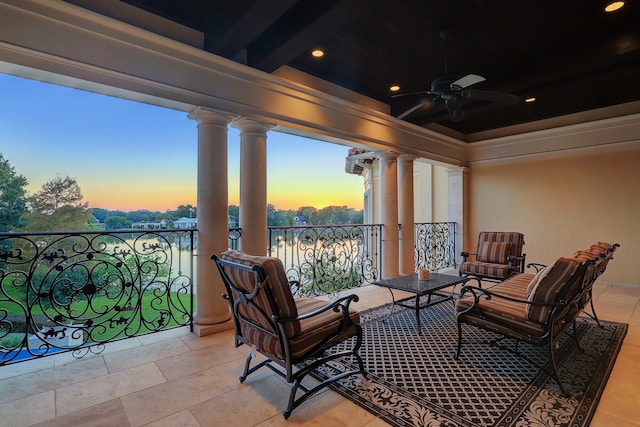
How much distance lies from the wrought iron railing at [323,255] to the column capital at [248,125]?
4.61 ft

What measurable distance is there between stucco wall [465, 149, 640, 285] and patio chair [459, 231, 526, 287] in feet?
5.49

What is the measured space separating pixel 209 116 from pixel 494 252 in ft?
17.1

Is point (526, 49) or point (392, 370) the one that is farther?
point (526, 49)

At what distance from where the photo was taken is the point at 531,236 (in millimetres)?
6676

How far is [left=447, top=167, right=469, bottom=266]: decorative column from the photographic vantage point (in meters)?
7.55

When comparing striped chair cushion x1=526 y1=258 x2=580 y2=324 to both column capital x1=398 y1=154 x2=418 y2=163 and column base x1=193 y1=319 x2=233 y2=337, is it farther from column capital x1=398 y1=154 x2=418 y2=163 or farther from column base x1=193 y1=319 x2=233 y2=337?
column capital x1=398 y1=154 x2=418 y2=163

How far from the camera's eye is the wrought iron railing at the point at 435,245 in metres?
7.23

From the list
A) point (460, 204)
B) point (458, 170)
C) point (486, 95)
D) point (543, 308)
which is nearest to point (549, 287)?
point (543, 308)

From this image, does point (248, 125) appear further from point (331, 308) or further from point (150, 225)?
point (331, 308)

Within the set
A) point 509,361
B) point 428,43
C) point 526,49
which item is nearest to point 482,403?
point 509,361

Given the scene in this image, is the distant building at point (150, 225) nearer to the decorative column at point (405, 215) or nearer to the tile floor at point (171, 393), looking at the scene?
the tile floor at point (171, 393)

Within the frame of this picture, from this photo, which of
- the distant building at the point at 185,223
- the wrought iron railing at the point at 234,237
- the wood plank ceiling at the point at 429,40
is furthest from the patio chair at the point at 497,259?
the distant building at the point at 185,223

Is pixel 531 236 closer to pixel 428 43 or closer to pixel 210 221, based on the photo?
pixel 428 43

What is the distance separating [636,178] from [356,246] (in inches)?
212
